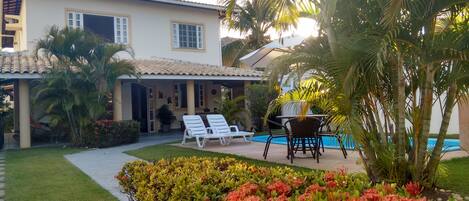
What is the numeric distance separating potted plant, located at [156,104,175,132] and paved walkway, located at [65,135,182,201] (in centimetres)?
657

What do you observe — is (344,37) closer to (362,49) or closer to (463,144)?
(362,49)

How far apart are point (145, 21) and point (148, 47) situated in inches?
46.9

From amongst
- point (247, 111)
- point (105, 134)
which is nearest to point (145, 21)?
point (247, 111)

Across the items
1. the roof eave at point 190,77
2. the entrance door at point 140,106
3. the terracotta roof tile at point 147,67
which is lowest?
the entrance door at point 140,106

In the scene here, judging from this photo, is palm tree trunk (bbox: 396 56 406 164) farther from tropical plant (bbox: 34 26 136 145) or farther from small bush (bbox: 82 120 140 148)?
small bush (bbox: 82 120 140 148)

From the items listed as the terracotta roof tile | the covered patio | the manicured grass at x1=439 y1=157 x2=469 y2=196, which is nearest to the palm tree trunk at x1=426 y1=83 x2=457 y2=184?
the manicured grass at x1=439 y1=157 x2=469 y2=196

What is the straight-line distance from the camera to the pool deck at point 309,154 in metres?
8.78

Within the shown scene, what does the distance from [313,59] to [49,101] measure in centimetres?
1139

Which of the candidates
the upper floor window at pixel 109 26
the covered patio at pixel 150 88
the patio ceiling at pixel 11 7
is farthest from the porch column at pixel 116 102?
the patio ceiling at pixel 11 7

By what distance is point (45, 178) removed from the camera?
29.1 feet

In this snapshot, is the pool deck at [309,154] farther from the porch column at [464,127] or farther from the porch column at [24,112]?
the porch column at [24,112]

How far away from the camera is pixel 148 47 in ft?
68.6

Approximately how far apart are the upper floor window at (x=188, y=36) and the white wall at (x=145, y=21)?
0.79 ft

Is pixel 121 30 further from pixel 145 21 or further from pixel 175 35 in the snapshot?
pixel 175 35
